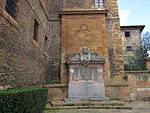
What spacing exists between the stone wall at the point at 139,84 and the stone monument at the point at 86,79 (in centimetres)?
273

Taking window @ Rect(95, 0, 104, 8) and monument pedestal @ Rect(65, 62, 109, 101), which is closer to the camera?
monument pedestal @ Rect(65, 62, 109, 101)

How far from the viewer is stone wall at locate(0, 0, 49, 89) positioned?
14.8ft

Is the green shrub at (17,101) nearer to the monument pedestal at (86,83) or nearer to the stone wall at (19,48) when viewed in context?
the stone wall at (19,48)

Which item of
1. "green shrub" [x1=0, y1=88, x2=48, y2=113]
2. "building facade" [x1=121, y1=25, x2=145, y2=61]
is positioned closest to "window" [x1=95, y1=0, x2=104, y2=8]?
"building facade" [x1=121, y1=25, x2=145, y2=61]

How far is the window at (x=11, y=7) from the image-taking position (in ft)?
17.0

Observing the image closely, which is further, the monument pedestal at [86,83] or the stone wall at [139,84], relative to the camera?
the stone wall at [139,84]

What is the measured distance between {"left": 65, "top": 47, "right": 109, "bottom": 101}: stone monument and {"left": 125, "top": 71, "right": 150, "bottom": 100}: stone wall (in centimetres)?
273

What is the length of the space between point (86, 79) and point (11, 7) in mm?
5611

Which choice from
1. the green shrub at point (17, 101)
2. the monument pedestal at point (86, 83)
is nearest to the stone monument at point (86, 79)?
the monument pedestal at point (86, 83)

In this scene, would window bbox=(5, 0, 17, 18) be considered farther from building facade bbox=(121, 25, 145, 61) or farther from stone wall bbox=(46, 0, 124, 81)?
building facade bbox=(121, 25, 145, 61)

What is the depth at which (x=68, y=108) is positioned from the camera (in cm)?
655

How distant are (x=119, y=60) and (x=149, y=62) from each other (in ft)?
6.89

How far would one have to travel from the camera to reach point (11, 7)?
5383 millimetres

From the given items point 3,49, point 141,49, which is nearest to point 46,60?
point 3,49
